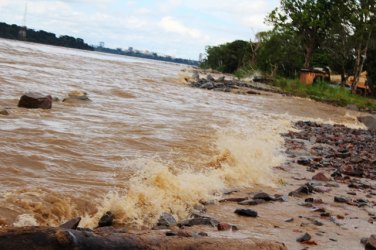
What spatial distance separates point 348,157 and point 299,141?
7.09 feet

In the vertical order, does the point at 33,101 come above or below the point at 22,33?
below

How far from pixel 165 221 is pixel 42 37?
12972 cm

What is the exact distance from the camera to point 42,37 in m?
126

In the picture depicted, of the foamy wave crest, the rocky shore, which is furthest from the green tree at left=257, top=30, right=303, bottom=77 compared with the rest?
the rocky shore

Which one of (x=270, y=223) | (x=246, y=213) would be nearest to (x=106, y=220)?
(x=246, y=213)

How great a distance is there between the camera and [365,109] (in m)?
32.3

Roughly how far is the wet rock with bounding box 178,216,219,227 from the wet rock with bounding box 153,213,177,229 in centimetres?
9

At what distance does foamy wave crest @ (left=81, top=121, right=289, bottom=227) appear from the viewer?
514cm

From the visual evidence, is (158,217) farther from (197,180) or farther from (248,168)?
(248,168)

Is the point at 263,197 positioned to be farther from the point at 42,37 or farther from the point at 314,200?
the point at 42,37

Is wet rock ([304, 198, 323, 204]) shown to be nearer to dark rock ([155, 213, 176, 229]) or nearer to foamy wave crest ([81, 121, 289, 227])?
foamy wave crest ([81, 121, 289, 227])

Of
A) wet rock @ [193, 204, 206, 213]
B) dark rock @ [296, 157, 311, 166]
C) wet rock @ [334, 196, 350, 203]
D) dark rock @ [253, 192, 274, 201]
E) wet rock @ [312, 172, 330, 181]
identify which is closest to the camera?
wet rock @ [193, 204, 206, 213]

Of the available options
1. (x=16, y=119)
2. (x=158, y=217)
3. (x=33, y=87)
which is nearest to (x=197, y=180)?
(x=158, y=217)

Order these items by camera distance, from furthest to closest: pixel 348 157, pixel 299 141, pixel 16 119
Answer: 1. pixel 299 141
2. pixel 348 157
3. pixel 16 119
